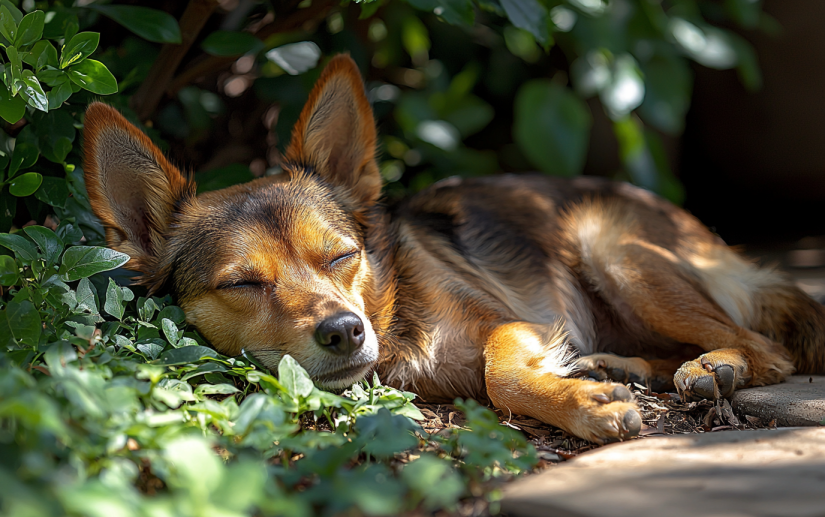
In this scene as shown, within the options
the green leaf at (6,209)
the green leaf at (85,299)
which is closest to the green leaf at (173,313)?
the green leaf at (85,299)

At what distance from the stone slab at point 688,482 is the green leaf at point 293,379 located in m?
0.74

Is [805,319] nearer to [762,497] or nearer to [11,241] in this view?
[762,497]

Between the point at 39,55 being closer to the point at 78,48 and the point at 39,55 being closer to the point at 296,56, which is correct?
the point at 78,48

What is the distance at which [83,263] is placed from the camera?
2232mm

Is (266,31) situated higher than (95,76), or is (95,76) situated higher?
(266,31)

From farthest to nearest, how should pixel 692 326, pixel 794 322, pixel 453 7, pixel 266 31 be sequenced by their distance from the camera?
pixel 266 31 < pixel 794 322 < pixel 692 326 < pixel 453 7

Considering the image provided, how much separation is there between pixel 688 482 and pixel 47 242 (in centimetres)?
229

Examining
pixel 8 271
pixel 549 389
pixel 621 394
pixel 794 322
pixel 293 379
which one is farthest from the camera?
pixel 794 322

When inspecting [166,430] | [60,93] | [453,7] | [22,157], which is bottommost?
[166,430]

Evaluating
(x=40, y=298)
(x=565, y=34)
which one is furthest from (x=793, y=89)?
(x=40, y=298)

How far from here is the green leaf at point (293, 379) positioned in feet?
6.60

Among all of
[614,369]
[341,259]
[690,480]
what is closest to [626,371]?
[614,369]

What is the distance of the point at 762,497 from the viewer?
4.93 feet

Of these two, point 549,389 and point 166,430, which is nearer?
point 166,430
